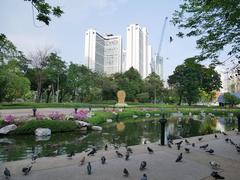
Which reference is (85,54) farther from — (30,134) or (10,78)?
(30,134)

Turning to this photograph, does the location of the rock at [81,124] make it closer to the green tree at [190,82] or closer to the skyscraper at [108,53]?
the green tree at [190,82]

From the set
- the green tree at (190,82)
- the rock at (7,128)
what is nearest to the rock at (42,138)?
the rock at (7,128)

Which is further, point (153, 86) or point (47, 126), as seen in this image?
point (153, 86)

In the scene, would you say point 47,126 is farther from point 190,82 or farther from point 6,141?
point 190,82

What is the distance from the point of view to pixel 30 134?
554 inches

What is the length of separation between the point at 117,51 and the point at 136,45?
19.2 metres

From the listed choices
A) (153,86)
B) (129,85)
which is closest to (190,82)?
(153,86)

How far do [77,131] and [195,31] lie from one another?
10.4 metres

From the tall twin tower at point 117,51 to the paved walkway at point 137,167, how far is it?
80.4 m

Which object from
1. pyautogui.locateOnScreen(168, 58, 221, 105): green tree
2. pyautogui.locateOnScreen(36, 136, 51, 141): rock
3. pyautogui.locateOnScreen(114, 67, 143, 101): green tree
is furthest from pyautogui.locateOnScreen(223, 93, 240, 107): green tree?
pyautogui.locateOnScreen(36, 136, 51, 141): rock

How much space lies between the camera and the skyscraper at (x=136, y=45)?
9562cm

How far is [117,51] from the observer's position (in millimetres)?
112500

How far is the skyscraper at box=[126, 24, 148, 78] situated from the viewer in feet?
314

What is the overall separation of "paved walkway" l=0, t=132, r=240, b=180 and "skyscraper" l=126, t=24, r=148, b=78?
294ft
